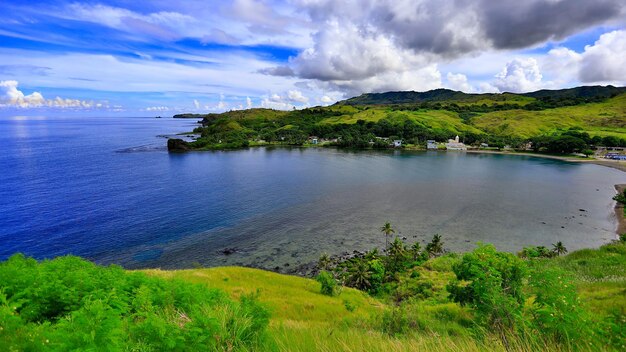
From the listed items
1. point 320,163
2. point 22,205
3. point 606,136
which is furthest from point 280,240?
point 606,136

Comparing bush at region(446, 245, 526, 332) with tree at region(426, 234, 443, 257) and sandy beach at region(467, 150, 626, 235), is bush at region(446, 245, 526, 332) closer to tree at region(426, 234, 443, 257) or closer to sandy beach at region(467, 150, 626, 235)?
tree at region(426, 234, 443, 257)

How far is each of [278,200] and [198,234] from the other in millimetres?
24961

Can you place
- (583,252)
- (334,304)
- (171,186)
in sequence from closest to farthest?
(334,304)
(583,252)
(171,186)

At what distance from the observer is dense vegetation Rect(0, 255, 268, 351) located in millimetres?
5691

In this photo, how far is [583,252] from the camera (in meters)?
41.9

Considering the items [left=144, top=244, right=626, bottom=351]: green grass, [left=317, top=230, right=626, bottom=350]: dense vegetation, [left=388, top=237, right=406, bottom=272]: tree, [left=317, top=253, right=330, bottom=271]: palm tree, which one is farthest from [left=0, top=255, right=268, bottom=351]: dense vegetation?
[left=388, top=237, right=406, bottom=272]: tree

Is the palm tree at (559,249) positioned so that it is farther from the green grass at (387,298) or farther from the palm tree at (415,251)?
the palm tree at (415,251)

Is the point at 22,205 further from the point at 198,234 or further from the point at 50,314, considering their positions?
the point at 50,314

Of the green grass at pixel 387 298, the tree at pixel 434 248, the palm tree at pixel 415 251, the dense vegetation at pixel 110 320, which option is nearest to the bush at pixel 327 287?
the green grass at pixel 387 298

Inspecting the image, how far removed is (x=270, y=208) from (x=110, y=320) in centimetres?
6728

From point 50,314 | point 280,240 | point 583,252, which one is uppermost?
point 50,314

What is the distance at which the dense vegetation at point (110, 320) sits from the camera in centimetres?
569

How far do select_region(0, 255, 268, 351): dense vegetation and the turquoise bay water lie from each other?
118ft

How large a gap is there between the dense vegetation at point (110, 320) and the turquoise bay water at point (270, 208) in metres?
36.0
